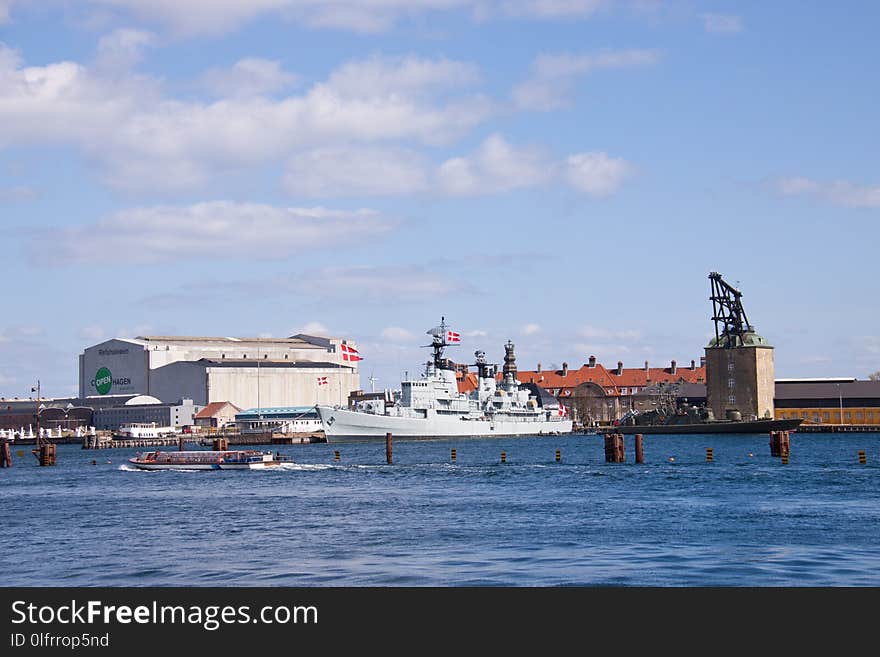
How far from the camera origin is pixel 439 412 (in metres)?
147

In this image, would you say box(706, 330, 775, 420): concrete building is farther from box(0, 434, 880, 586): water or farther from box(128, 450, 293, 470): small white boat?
box(128, 450, 293, 470): small white boat

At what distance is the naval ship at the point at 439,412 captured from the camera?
141625mm

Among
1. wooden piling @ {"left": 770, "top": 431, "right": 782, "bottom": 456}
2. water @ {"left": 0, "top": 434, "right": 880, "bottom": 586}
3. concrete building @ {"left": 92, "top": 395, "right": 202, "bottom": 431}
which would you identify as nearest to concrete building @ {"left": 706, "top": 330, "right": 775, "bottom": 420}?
concrete building @ {"left": 92, "top": 395, "right": 202, "bottom": 431}

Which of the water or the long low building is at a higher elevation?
the long low building

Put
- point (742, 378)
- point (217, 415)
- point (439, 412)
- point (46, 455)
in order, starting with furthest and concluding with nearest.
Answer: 1. point (217, 415)
2. point (742, 378)
3. point (439, 412)
4. point (46, 455)

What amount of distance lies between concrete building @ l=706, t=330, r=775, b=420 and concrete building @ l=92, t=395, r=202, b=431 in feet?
255

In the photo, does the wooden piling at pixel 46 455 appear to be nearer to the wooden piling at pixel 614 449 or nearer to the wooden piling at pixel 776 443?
the wooden piling at pixel 614 449

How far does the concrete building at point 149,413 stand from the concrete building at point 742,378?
77.6 m

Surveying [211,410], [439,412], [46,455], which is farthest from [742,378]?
[46,455]

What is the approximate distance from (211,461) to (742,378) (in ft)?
355

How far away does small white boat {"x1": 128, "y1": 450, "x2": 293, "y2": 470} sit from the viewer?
8100 cm

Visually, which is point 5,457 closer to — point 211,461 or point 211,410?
point 211,461
